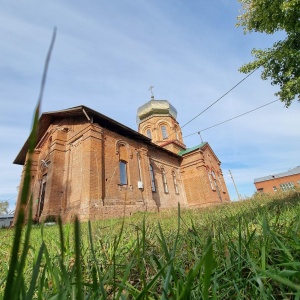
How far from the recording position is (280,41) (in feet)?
34.2

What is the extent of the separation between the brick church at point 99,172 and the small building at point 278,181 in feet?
137

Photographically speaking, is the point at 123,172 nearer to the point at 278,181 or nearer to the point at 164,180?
the point at 164,180

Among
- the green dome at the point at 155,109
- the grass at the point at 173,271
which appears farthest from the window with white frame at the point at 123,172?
the green dome at the point at 155,109

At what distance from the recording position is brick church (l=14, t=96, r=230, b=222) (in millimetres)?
11742

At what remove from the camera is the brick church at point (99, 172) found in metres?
11.7

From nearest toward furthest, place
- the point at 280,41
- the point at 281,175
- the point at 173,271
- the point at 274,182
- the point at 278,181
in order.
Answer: the point at 173,271 → the point at 280,41 → the point at 278,181 → the point at 274,182 → the point at 281,175

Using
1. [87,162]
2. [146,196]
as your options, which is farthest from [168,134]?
[87,162]

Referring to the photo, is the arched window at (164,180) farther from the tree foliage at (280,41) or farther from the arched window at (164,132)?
the tree foliage at (280,41)

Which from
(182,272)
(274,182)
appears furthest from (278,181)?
(182,272)

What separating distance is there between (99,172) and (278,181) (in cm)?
5611

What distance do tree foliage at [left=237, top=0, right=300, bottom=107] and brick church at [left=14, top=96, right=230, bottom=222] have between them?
818 cm

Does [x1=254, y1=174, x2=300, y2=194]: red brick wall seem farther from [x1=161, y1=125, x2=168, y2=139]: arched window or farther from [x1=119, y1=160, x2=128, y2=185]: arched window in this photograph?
[x1=119, y1=160, x2=128, y2=185]: arched window

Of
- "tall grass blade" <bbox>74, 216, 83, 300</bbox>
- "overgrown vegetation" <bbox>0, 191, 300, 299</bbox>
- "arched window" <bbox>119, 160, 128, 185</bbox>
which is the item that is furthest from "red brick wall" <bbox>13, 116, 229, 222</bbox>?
"tall grass blade" <bbox>74, 216, 83, 300</bbox>

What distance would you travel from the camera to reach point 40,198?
14.0 meters
